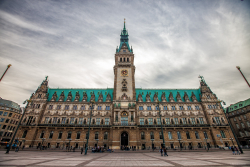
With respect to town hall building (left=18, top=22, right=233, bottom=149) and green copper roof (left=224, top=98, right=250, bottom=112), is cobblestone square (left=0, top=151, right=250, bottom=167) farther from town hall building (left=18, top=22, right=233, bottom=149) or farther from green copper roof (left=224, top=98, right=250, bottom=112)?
green copper roof (left=224, top=98, right=250, bottom=112)

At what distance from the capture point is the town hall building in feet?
140

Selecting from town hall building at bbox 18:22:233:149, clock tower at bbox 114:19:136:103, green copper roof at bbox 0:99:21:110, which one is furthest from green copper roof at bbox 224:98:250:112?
green copper roof at bbox 0:99:21:110

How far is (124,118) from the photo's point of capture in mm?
44656

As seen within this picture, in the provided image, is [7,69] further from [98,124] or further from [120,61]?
[120,61]

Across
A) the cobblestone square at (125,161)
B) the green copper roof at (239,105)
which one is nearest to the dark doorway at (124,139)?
the cobblestone square at (125,161)

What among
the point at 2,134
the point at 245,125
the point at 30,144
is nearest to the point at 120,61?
the point at 30,144

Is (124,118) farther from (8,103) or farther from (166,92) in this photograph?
(8,103)

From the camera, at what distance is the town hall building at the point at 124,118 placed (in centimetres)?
4266

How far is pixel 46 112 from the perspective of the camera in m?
48.0

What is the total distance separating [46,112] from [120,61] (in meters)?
39.3

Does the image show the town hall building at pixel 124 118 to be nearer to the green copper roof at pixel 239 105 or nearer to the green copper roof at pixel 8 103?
the green copper roof at pixel 239 105

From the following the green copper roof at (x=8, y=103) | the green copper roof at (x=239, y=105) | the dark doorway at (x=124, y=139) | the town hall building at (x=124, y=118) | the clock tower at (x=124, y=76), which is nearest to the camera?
the dark doorway at (x=124, y=139)

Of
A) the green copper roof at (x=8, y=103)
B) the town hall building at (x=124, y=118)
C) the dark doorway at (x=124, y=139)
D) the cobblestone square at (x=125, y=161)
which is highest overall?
the green copper roof at (x=8, y=103)

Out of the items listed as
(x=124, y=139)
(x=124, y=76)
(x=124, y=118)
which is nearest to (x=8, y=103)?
(x=124, y=76)
